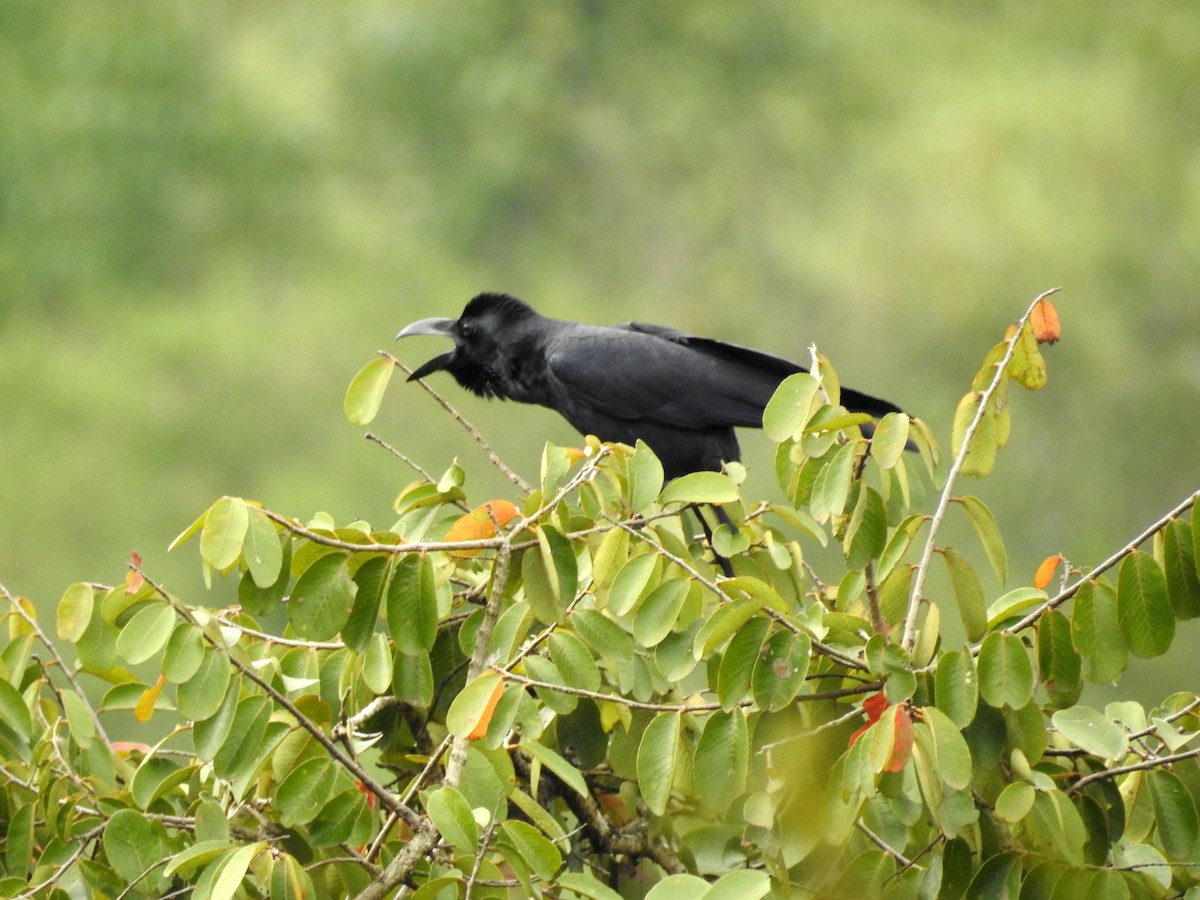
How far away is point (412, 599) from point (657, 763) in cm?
32

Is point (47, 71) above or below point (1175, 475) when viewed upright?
above

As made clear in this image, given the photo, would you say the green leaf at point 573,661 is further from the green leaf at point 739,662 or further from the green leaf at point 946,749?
the green leaf at point 946,749

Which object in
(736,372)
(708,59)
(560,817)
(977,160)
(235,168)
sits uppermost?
(708,59)

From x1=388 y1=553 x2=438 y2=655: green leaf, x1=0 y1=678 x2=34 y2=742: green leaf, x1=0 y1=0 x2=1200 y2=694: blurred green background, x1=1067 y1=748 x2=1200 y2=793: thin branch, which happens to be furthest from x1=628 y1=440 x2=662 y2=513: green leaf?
x1=0 y1=0 x2=1200 y2=694: blurred green background

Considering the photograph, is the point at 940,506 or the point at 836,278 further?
the point at 836,278

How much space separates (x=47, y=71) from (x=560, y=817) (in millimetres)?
12893

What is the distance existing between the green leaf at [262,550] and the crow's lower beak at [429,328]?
1.71 m

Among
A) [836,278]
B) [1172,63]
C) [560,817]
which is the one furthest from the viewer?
Answer: [1172,63]

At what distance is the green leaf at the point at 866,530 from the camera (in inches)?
57.7

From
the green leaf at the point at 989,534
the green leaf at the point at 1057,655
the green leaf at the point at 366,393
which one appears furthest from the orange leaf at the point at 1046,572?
the green leaf at the point at 366,393

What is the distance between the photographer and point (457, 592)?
5.74 ft

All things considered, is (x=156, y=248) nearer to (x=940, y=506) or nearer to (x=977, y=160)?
(x=977, y=160)

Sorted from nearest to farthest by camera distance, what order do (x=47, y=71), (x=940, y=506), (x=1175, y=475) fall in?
(x=940, y=506) < (x=1175, y=475) < (x=47, y=71)

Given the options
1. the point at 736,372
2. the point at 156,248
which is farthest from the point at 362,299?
the point at 736,372
